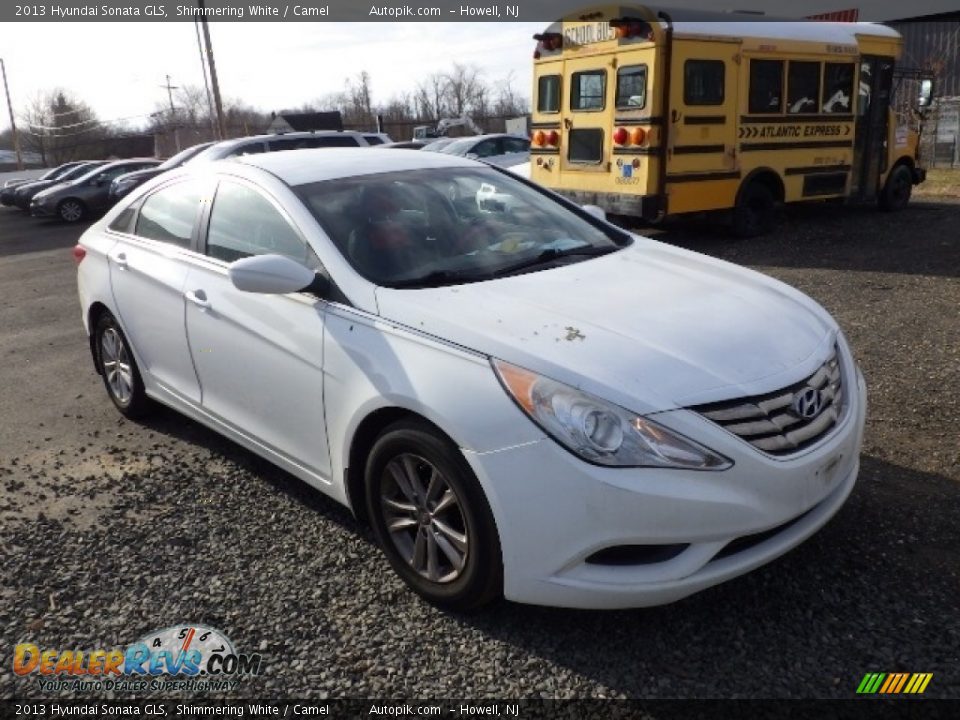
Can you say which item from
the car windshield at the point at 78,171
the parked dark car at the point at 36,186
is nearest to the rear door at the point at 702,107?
the parked dark car at the point at 36,186

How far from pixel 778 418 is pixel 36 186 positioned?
24.8m

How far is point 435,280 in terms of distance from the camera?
3238mm

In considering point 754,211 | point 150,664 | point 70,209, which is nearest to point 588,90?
point 754,211

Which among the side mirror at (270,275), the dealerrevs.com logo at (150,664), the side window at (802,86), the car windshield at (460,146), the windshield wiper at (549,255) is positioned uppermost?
the side window at (802,86)

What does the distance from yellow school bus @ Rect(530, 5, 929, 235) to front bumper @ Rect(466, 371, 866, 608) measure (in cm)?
745

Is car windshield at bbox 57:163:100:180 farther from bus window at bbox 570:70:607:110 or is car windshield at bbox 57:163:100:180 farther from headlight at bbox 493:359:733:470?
headlight at bbox 493:359:733:470

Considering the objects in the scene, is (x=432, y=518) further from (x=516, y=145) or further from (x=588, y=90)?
(x=516, y=145)

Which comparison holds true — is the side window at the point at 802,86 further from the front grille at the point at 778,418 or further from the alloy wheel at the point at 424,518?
the alloy wheel at the point at 424,518

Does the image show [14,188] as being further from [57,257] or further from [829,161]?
[829,161]

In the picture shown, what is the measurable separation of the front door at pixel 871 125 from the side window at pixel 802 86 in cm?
107

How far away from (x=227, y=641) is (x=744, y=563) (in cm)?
178

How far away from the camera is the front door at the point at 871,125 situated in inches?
448

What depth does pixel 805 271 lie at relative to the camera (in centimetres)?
851

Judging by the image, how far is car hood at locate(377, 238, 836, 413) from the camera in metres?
2.58
